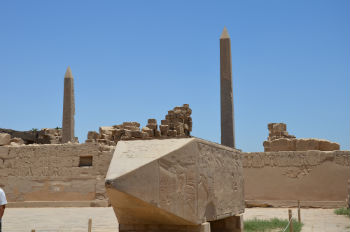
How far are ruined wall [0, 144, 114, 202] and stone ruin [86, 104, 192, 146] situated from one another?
1.72 meters

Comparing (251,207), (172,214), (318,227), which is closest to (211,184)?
(172,214)

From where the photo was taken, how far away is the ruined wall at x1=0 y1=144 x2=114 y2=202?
13.6 metres

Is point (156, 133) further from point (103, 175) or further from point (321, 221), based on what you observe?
point (321, 221)

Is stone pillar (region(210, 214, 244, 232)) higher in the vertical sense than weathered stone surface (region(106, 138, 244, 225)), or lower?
lower

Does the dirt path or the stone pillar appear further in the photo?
the dirt path

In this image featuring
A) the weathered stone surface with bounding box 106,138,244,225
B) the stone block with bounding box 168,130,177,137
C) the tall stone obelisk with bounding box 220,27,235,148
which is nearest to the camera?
the weathered stone surface with bounding box 106,138,244,225

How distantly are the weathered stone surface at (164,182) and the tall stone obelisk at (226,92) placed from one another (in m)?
12.8

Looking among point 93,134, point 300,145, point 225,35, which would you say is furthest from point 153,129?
point 300,145

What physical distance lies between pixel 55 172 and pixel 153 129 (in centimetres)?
A: 581

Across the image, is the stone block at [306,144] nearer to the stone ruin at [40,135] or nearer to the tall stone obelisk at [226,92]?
the tall stone obelisk at [226,92]

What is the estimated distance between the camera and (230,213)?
7.07 m

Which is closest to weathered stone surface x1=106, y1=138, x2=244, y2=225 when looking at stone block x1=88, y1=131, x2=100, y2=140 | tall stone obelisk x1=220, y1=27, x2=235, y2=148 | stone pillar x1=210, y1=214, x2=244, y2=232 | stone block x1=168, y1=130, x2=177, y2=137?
stone pillar x1=210, y1=214, x2=244, y2=232

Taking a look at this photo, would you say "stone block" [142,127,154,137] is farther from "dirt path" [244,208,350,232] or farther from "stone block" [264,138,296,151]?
"dirt path" [244,208,350,232]

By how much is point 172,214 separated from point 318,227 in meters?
4.21
